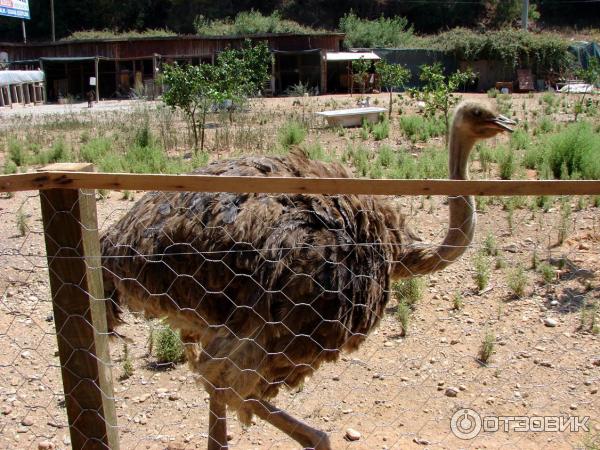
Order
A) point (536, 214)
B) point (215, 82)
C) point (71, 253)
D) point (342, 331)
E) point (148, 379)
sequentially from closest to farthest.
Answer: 1. point (71, 253)
2. point (342, 331)
3. point (148, 379)
4. point (536, 214)
5. point (215, 82)

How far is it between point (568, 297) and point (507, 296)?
0.43m

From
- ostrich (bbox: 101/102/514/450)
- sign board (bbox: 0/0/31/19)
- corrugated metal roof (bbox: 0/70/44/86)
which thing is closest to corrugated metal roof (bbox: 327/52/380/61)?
corrugated metal roof (bbox: 0/70/44/86)

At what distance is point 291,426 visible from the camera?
9.73 ft

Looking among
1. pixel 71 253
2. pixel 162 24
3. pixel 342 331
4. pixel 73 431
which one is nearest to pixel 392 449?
pixel 342 331

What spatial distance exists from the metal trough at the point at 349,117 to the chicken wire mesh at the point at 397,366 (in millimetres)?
10108

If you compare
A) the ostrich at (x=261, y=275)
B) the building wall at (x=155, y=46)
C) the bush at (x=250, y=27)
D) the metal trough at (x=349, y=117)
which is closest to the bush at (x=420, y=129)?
the metal trough at (x=349, y=117)

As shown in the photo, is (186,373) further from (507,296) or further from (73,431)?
(507,296)

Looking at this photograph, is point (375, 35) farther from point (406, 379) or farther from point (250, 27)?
point (406, 379)

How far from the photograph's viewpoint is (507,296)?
5.14m

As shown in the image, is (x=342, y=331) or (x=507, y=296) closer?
(x=342, y=331)

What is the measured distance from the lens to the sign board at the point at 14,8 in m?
36.3

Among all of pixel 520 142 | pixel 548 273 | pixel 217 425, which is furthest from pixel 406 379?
pixel 520 142

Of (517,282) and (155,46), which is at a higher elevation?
(155,46)

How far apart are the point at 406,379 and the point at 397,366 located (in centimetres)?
15
